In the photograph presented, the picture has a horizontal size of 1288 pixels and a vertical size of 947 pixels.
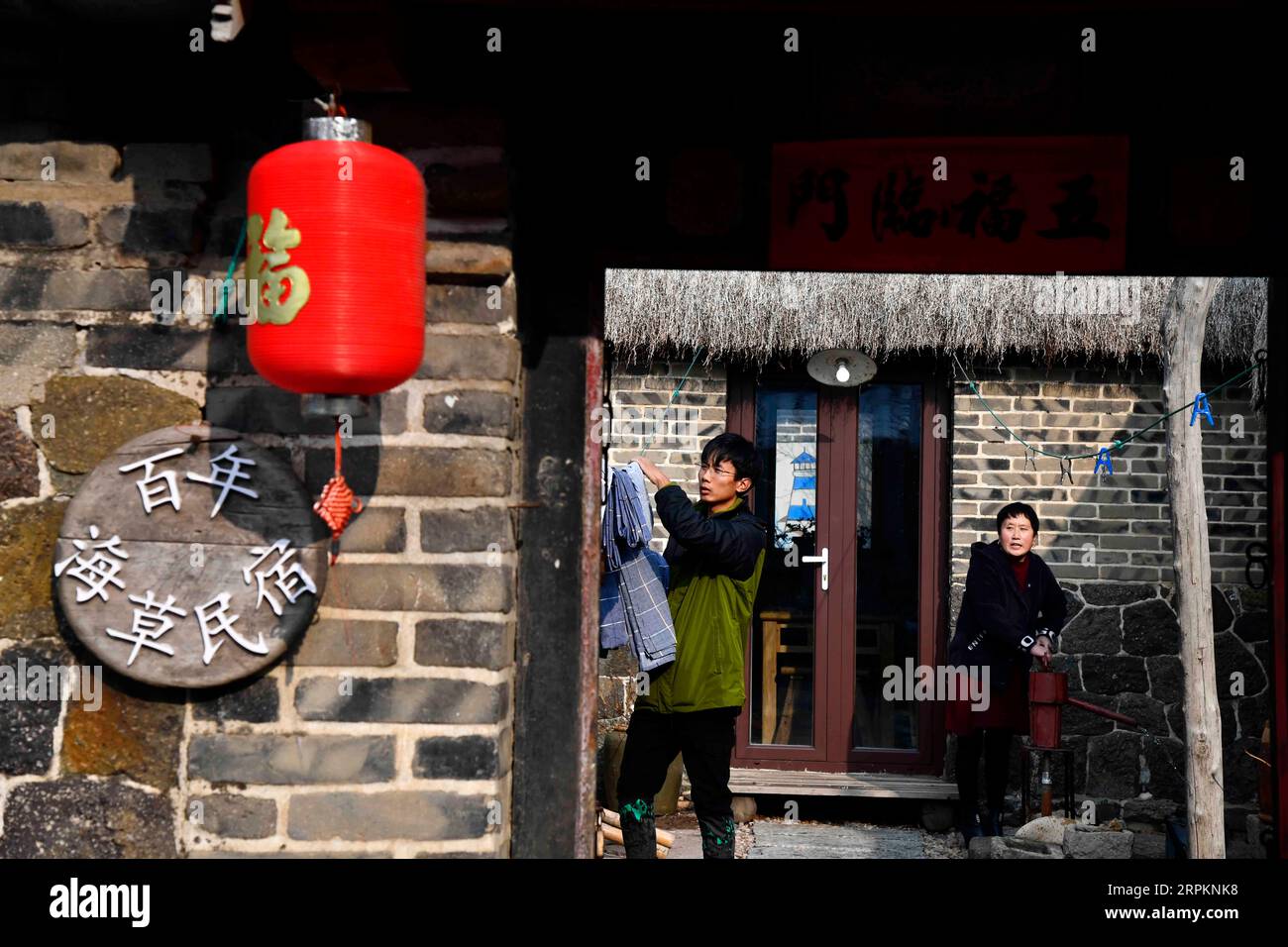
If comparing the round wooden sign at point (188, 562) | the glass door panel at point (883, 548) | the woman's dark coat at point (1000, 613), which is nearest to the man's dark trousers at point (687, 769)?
the round wooden sign at point (188, 562)

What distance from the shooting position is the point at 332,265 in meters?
2.57

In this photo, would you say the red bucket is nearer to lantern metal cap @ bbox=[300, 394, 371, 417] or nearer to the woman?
the woman

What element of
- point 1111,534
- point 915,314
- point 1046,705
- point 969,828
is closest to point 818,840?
point 969,828

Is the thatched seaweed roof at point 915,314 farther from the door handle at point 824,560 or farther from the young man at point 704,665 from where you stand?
the young man at point 704,665

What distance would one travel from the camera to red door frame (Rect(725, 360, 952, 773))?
6.86 metres

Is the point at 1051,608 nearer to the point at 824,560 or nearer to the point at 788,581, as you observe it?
the point at 824,560

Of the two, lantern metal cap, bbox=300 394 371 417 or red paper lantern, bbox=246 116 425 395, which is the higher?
red paper lantern, bbox=246 116 425 395

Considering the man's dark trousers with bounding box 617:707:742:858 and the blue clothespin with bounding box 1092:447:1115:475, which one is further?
the blue clothespin with bounding box 1092:447:1115:475

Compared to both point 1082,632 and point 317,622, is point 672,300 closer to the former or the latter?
point 1082,632

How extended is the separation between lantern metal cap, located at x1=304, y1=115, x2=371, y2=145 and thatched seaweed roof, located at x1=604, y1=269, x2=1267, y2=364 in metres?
3.94

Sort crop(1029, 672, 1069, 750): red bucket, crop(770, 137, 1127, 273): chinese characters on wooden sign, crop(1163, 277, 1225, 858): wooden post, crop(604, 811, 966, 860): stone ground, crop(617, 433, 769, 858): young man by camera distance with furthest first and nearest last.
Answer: crop(604, 811, 966, 860): stone ground → crop(1029, 672, 1069, 750): red bucket → crop(1163, 277, 1225, 858): wooden post → crop(617, 433, 769, 858): young man → crop(770, 137, 1127, 273): chinese characters on wooden sign

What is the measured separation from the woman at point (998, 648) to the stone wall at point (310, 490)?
347cm

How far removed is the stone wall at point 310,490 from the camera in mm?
2943

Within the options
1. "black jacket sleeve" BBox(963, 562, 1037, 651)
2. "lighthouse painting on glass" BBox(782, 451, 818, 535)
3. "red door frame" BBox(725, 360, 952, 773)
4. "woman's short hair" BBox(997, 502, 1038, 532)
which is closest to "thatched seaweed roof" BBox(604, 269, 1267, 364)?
"red door frame" BBox(725, 360, 952, 773)
